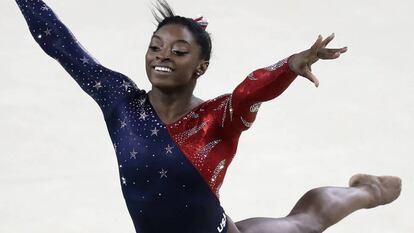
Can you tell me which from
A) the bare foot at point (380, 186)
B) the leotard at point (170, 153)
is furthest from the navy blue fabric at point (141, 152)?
the bare foot at point (380, 186)

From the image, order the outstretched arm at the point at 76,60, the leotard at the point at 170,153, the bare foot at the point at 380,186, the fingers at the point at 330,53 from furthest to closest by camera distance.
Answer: the bare foot at the point at 380,186
the outstretched arm at the point at 76,60
the leotard at the point at 170,153
the fingers at the point at 330,53

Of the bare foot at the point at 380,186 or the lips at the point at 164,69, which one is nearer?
the lips at the point at 164,69

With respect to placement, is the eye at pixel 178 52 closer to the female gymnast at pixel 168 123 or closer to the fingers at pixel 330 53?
the female gymnast at pixel 168 123

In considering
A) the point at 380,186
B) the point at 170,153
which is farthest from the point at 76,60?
the point at 380,186

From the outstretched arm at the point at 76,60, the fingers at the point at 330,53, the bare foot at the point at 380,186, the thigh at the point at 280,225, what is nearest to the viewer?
the fingers at the point at 330,53

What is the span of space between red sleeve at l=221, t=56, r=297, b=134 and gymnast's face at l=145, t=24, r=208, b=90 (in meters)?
0.15

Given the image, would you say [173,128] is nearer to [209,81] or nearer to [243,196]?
[243,196]

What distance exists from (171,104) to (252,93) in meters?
0.30

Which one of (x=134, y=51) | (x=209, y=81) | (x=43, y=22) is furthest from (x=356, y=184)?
(x=134, y=51)

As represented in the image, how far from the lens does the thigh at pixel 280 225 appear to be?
3.00 metres

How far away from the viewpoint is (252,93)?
2510 mm

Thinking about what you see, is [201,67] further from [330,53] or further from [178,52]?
[330,53]

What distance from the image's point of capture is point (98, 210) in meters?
3.85

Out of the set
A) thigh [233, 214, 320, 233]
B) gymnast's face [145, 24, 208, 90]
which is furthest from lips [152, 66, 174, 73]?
thigh [233, 214, 320, 233]
